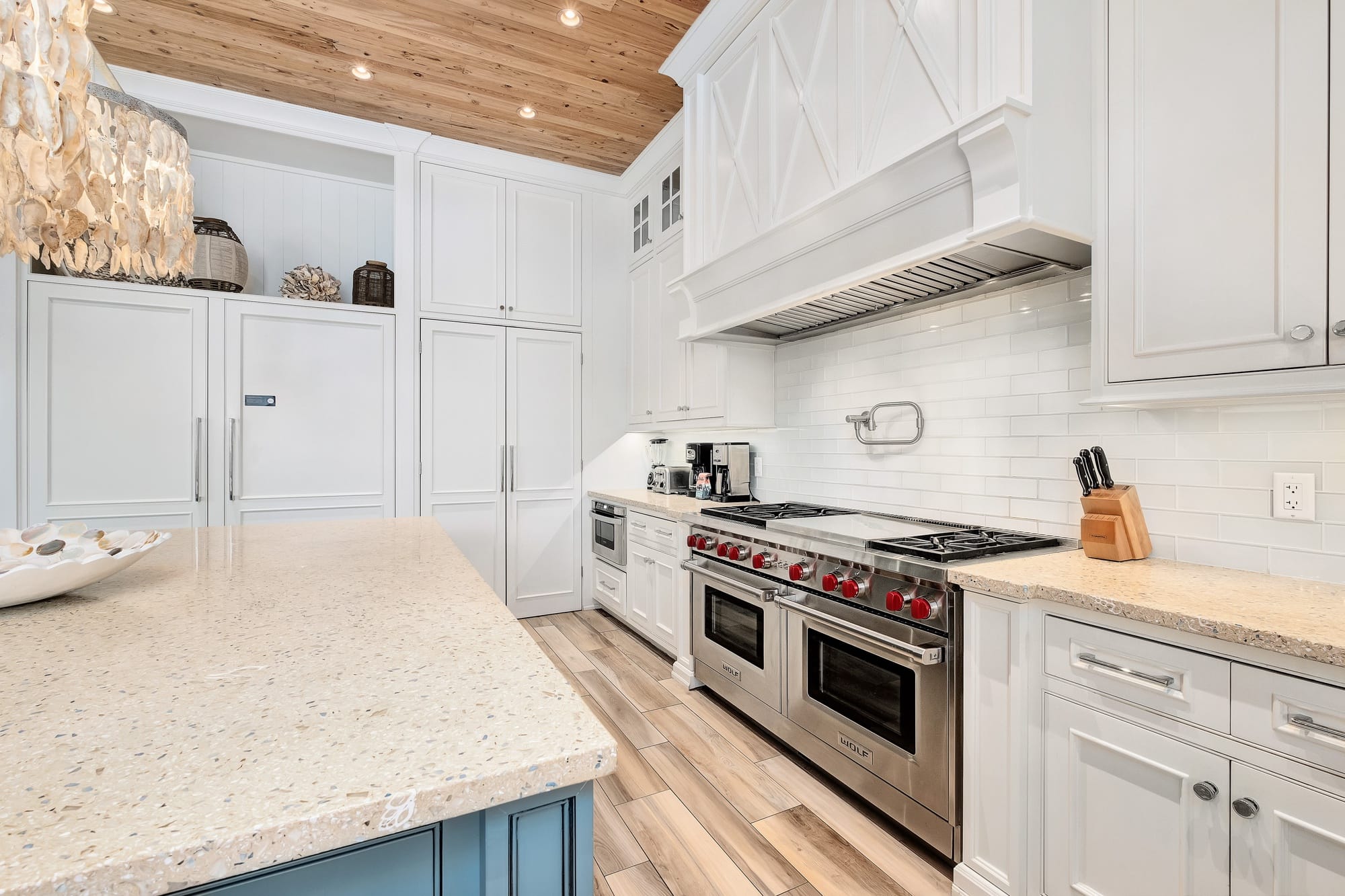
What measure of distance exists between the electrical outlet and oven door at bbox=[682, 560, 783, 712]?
1.41 metres

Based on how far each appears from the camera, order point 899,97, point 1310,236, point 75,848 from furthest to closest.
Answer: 1. point 899,97
2. point 1310,236
3. point 75,848

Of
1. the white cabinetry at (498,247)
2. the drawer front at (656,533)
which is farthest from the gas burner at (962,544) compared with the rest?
the white cabinetry at (498,247)

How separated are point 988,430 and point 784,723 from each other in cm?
130

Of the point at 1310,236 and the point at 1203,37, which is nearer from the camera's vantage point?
the point at 1310,236

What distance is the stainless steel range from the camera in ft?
5.37

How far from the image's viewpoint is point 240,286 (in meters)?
3.35

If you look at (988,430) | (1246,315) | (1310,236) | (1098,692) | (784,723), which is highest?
(1310,236)

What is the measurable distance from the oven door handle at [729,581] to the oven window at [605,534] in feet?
3.13

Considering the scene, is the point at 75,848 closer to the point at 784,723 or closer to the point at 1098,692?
the point at 1098,692

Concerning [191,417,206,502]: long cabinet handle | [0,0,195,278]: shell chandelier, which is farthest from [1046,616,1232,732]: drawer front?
[191,417,206,502]: long cabinet handle

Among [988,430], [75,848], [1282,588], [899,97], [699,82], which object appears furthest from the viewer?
[699,82]

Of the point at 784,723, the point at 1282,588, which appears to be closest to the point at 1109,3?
the point at 1282,588

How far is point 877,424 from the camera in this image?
2.59m

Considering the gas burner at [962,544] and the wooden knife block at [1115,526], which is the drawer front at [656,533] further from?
the wooden knife block at [1115,526]
